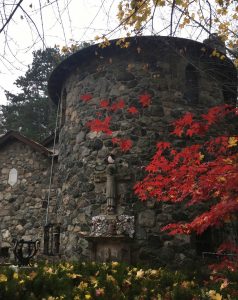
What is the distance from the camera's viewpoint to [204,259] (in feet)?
26.4

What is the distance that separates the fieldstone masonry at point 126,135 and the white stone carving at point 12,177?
2.38 metres

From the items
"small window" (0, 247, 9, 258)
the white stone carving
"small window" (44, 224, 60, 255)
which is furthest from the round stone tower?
"small window" (0, 247, 9, 258)

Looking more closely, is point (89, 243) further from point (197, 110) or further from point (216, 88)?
point (216, 88)

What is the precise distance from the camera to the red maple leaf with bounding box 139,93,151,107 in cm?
879

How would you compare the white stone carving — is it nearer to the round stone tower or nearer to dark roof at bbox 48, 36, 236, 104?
the round stone tower

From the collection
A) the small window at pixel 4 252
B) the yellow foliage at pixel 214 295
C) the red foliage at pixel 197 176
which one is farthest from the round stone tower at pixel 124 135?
the yellow foliage at pixel 214 295

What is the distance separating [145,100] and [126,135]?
0.92 meters

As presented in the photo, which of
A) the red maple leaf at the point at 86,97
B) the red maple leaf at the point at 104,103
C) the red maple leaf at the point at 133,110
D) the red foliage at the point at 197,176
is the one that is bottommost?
the red foliage at the point at 197,176

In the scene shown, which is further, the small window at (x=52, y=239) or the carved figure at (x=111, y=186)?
the small window at (x=52, y=239)

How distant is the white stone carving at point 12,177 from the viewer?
38.9 ft

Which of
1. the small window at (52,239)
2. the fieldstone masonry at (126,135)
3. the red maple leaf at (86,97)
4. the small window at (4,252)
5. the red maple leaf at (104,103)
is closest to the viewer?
the fieldstone masonry at (126,135)

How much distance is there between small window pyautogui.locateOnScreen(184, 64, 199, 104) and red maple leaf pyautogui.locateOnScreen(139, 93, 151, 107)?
92 cm

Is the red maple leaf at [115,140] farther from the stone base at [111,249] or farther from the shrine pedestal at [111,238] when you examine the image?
the stone base at [111,249]

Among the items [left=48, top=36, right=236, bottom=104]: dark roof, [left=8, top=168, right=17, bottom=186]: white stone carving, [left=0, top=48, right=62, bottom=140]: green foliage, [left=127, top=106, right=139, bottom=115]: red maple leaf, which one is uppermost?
[left=0, top=48, right=62, bottom=140]: green foliage
